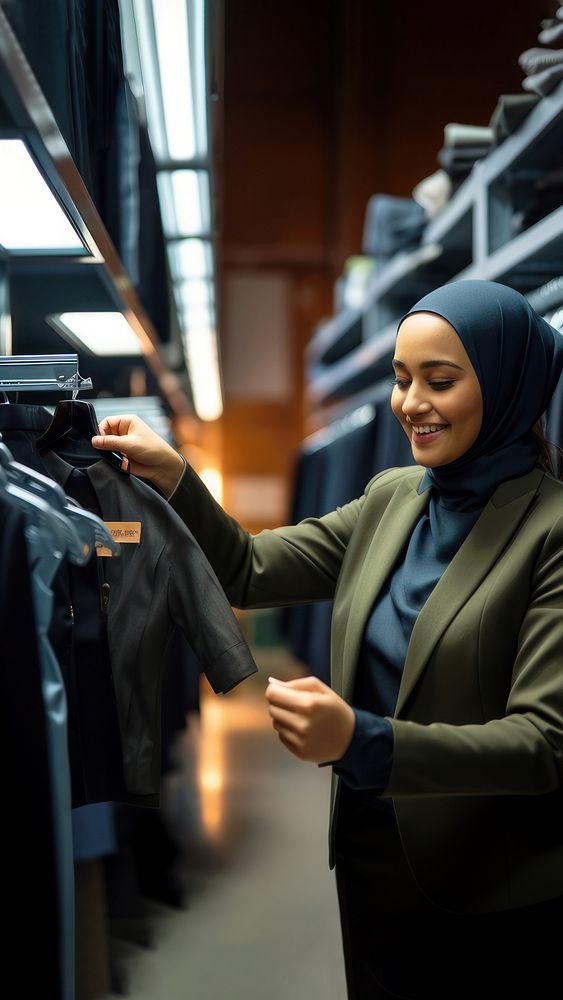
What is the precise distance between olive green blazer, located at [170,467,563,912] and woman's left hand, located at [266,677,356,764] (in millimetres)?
82

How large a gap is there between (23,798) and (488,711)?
63 centimetres

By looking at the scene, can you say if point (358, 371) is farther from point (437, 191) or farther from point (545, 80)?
point (545, 80)

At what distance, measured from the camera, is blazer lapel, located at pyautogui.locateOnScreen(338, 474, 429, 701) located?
130cm

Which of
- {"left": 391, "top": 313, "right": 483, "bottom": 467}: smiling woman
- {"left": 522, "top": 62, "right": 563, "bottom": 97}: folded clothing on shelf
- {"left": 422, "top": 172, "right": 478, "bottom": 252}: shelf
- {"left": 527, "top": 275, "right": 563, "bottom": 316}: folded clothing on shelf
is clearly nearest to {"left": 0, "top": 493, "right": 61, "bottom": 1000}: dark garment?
{"left": 391, "top": 313, "right": 483, "bottom": 467}: smiling woman

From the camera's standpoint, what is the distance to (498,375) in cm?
122

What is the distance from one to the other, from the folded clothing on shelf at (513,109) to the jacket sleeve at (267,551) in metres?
1.15

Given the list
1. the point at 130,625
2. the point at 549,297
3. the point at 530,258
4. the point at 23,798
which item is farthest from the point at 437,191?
the point at 23,798

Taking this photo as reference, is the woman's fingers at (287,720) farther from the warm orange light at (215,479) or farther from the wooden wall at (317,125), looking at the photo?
the warm orange light at (215,479)

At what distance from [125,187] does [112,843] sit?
5.09ft

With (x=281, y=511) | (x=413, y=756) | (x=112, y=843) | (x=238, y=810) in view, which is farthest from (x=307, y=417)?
(x=413, y=756)

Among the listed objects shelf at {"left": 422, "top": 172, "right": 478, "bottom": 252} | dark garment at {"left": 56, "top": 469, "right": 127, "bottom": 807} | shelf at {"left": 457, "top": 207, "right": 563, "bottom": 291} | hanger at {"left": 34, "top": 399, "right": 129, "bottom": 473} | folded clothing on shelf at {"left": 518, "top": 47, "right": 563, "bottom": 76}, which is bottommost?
dark garment at {"left": 56, "top": 469, "right": 127, "bottom": 807}

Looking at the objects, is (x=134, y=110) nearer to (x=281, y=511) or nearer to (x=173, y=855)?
(x=173, y=855)

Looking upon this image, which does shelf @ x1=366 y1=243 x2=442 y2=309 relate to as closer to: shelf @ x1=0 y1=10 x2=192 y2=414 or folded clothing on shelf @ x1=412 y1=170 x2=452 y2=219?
folded clothing on shelf @ x1=412 y1=170 x2=452 y2=219

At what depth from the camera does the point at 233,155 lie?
649 cm
